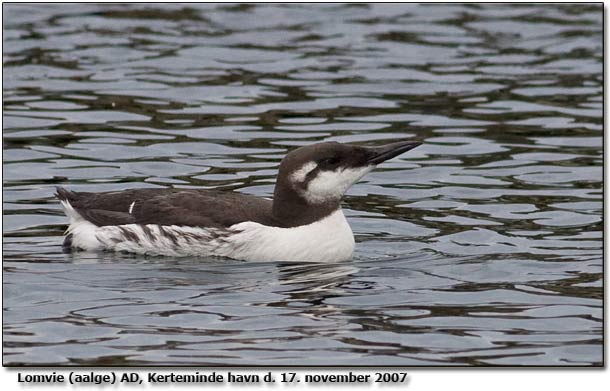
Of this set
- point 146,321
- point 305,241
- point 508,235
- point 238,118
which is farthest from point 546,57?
point 146,321

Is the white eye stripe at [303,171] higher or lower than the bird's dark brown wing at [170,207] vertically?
higher

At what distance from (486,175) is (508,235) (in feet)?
6.67

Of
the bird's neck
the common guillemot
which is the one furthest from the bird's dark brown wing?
the bird's neck

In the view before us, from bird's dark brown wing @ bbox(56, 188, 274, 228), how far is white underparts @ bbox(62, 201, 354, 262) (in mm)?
75

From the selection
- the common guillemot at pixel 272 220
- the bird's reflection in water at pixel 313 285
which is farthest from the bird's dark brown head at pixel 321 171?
the bird's reflection in water at pixel 313 285

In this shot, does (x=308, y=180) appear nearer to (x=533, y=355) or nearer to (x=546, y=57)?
(x=533, y=355)

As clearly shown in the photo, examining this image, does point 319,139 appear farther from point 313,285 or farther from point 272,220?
point 313,285

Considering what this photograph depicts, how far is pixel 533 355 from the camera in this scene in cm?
902

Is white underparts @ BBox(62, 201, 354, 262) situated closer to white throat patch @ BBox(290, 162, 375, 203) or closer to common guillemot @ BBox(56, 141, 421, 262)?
common guillemot @ BBox(56, 141, 421, 262)

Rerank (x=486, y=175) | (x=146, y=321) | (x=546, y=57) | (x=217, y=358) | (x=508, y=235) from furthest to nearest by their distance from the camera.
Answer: (x=546, y=57) → (x=486, y=175) → (x=508, y=235) → (x=146, y=321) → (x=217, y=358)

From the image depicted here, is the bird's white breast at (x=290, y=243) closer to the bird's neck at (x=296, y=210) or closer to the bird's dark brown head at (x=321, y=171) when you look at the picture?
the bird's neck at (x=296, y=210)

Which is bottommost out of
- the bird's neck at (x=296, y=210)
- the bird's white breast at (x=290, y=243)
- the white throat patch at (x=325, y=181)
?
the bird's white breast at (x=290, y=243)

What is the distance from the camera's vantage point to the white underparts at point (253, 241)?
447 inches

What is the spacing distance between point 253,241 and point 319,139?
4.24 meters
